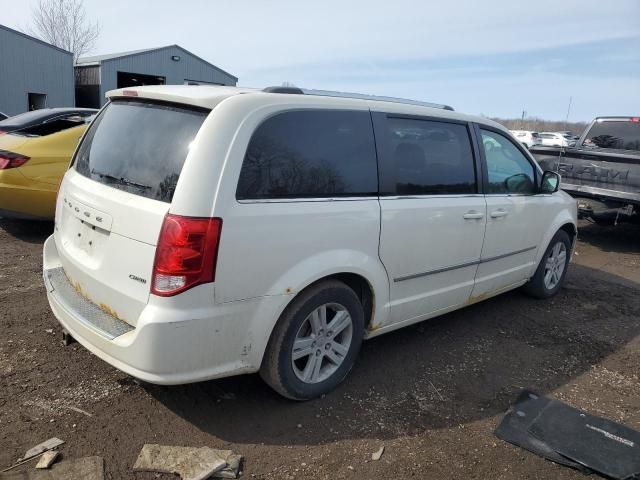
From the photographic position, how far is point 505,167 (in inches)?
175

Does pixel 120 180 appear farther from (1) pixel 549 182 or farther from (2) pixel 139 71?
(2) pixel 139 71

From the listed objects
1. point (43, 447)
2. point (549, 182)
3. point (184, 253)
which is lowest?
point (43, 447)

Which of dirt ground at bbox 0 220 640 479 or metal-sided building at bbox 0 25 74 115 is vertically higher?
metal-sided building at bbox 0 25 74 115

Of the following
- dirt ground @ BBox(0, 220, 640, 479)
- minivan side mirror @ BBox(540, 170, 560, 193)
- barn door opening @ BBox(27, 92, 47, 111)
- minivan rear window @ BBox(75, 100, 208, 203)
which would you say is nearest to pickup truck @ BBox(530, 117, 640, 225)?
minivan side mirror @ BBox(540, 170, 560, 193)

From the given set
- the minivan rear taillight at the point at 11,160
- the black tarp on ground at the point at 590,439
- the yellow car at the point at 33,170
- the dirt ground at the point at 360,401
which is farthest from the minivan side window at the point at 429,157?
the minivan rear taillight at the point at 11,160

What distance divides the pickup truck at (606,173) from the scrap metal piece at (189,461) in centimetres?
681

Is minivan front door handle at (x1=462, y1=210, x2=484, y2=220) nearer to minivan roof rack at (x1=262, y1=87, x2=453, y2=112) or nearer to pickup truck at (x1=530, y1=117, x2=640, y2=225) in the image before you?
minivan roof rack at (x1=262, y1=87, x2=453, y2=112)

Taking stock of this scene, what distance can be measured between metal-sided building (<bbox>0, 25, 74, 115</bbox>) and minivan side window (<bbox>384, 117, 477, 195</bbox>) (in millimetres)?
24970

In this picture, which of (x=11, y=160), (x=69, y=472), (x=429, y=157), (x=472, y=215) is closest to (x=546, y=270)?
(x=472, y=215)

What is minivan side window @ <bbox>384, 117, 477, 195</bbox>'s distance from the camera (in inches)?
135

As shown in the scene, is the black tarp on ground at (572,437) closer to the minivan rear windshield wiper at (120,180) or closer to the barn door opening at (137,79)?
the minivan rear windshield wiper at (120,180)

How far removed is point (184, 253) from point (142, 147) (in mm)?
761

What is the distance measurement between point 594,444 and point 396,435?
112 centimetres

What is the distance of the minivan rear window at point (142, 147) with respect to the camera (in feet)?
8.79
